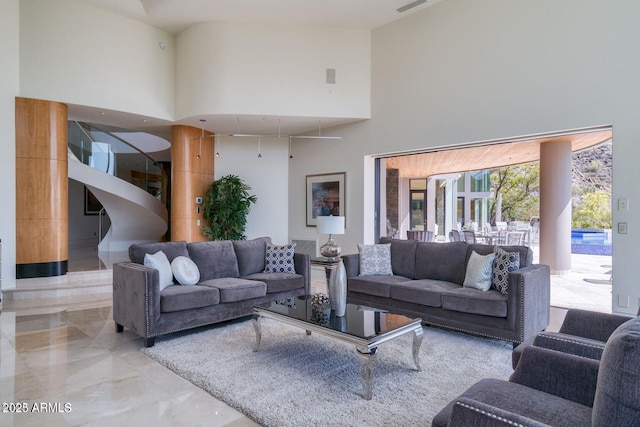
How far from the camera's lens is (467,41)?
5941 millimetres

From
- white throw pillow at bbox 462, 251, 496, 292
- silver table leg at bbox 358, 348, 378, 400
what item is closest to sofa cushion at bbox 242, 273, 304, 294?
white throw pillow at bbox 462, 251, 496, 292

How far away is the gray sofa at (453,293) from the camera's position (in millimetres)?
3688

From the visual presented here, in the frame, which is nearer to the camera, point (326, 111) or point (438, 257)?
point (438, 257)

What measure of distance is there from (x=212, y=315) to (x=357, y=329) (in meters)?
1.99

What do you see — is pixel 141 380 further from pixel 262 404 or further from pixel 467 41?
pixel 467 41

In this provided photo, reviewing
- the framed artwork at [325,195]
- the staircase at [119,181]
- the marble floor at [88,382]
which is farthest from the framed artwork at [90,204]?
the marble floor at [88,382]

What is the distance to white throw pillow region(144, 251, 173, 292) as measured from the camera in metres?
4.11

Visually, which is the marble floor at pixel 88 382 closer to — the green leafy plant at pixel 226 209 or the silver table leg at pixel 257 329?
the silver table leg at pixel 257 329

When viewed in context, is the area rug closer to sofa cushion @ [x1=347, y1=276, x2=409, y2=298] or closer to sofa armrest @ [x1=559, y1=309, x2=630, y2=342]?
sofa cushion @ [x1=347, y1=276, x2=409, y2=298]

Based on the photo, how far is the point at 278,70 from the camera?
7.11 metres

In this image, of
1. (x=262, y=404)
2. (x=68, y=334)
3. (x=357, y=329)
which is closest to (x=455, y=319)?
(x=357, y=329)

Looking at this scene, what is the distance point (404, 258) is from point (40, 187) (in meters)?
6.08

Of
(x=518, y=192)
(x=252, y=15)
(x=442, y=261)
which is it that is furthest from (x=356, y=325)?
(x=518, y=192)

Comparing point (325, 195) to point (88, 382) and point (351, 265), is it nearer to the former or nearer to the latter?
point (351, 265)
